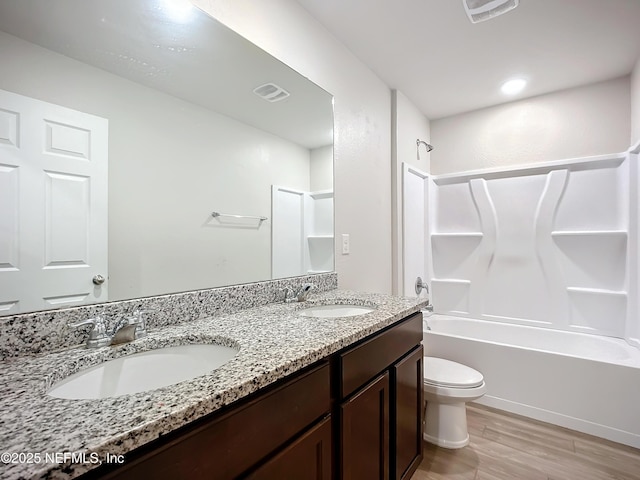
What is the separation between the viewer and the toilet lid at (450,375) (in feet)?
6.03

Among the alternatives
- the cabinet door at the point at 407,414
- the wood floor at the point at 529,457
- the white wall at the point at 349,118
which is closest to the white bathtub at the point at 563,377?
the wood floor at the point at 529,457

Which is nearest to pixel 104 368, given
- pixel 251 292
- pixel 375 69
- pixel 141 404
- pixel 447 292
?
pixel 141 404

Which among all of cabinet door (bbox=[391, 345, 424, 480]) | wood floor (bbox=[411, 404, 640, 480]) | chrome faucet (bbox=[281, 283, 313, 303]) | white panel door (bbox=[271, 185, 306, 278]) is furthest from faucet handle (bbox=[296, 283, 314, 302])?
wood floor (bbox=[411, 404, 640, 480])

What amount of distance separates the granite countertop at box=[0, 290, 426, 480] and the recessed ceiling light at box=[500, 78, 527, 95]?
8.27 ft

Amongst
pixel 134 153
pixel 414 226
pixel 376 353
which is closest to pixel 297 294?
pixel 376 353

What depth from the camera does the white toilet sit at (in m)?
1.82

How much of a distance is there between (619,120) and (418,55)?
175 centimetres

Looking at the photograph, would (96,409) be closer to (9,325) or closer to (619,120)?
(9,325)

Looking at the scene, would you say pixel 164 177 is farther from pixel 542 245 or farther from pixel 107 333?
pixel 542 245

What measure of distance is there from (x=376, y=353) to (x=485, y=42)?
210 centimetres

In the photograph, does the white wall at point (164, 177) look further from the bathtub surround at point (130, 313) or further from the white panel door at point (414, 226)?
the white panel door at point (414, 226)

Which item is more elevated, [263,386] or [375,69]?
[375,69]

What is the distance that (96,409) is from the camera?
0.53 m

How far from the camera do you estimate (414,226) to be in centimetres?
293
